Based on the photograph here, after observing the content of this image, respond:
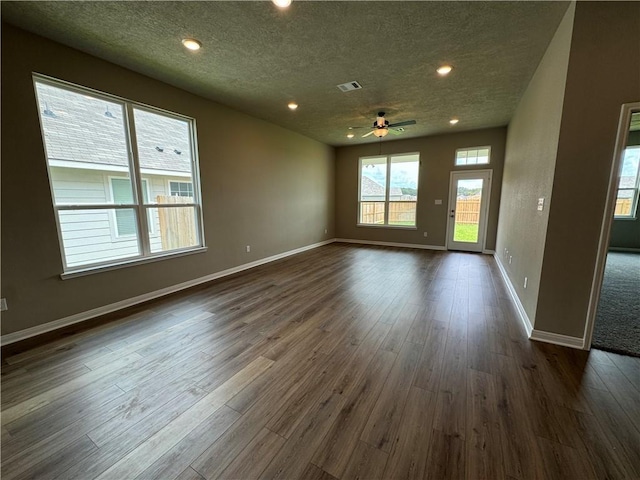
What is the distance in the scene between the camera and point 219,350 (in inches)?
92.8

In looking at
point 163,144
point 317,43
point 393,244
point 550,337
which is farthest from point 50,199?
point 393,244

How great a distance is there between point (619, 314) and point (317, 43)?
4511mm

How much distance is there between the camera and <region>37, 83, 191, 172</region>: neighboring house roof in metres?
2.70

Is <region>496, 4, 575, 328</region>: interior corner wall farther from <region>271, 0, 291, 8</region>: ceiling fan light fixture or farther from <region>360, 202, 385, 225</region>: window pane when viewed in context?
<region>360, 202, 385, 225</region>: window pane

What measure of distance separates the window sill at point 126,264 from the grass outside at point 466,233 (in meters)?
6.01

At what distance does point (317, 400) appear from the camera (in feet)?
5.79

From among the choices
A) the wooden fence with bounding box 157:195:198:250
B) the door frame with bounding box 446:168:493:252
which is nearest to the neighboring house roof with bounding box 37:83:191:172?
the wooden fence with bounding box 157:195:198:250

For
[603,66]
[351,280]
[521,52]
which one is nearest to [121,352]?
[351,280]

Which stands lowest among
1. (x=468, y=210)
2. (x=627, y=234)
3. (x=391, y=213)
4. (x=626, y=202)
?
(x=627, y=234)

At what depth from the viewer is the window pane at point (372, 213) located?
770 centimetres

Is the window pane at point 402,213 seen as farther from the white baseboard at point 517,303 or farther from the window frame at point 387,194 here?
the white baseboard at point 517,303

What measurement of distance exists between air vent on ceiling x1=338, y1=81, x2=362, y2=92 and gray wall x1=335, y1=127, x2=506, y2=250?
12.0ft

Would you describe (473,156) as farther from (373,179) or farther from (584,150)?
(584,150)

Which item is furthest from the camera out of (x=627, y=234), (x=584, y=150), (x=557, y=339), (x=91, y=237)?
(x=627, y=234)
